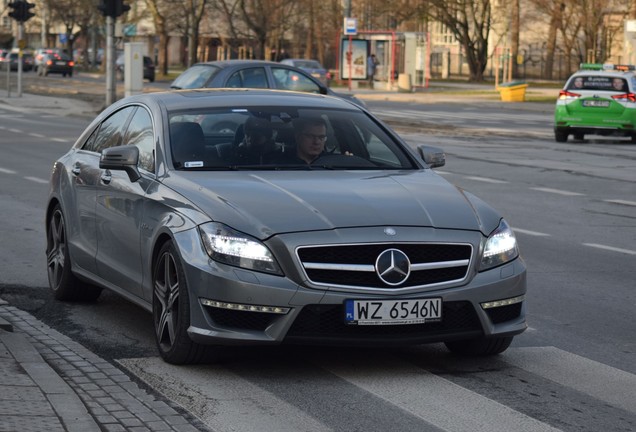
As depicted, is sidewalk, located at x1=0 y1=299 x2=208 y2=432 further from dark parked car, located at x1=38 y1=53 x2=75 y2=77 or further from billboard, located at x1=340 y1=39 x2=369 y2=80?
dark parked car, located at x1=38 y1=53 x2=75 y2=77

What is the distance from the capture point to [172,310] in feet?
23.6

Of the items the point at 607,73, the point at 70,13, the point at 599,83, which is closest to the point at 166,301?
the point at 599,83

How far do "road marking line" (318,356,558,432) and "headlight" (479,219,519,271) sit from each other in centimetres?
63

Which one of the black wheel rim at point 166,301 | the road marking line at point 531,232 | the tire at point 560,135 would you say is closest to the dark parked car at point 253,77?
the tire at point 560,135

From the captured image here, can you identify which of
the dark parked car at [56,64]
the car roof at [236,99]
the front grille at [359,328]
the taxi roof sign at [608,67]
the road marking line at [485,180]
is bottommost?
the road marking line at [485,180]

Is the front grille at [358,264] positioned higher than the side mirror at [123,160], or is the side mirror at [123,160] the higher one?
the side mirror at [123,160]

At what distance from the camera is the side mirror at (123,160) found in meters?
8.02

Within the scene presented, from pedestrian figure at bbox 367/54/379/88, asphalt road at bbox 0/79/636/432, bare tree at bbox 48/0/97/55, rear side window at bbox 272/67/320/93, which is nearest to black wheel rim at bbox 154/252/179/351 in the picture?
asphalt road at bbox 0/79/636/432

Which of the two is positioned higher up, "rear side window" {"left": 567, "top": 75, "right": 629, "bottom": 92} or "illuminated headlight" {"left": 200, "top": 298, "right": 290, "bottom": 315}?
"rear side window" {"left": 567, "top": 75, "right": 629, "bottom": 92}

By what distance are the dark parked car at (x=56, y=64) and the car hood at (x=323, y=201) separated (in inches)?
3409

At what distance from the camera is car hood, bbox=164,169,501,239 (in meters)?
6.89

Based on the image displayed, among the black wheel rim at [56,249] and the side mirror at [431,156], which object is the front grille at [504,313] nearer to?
the side mirror at [431,156]

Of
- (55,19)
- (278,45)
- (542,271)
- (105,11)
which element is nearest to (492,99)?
(105,11)

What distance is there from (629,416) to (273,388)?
168 centimetres
